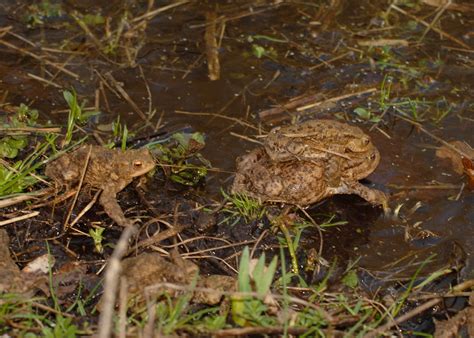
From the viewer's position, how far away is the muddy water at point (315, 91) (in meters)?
5.47

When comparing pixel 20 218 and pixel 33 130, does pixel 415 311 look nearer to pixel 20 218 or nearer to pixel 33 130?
pixel 20 218

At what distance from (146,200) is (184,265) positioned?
3.27 feet

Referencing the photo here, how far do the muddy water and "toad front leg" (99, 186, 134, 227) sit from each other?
0.80m

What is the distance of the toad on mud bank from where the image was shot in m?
5.30

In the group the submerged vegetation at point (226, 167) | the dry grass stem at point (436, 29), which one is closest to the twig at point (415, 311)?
the submerged vegetation at point (226, 167)

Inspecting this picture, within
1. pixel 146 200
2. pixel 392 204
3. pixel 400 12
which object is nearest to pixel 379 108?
pixel 392 204

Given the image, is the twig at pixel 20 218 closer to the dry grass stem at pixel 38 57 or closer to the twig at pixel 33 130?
the twig at pixel 33 130

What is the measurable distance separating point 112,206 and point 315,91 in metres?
2.53

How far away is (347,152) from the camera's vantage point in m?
5.52

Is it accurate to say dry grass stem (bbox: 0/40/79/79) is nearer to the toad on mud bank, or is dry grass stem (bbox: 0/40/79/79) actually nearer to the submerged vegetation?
the submerged vegetation

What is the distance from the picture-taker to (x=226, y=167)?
598 cm

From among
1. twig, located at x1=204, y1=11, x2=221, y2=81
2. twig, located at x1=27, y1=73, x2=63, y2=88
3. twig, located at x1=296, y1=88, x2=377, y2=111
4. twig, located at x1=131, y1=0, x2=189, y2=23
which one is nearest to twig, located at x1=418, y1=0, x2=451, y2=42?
twig, located at x1=296, y1=88, x2=377, y2=111

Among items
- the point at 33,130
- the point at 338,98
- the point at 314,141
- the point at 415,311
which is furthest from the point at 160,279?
the point at 338,98

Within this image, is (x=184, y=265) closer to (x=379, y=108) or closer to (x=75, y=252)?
(x=75, y=252)
